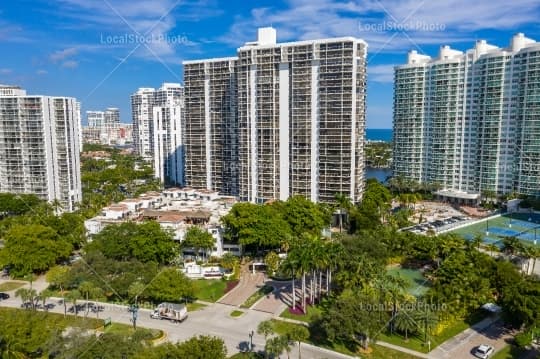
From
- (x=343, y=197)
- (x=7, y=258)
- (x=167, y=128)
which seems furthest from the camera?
(x=167, y=128)

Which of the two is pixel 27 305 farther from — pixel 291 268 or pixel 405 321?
pixel 405 321

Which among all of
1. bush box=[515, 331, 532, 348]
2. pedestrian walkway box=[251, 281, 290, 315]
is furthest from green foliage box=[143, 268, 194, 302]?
bush box=[515, 331, 532, 348]

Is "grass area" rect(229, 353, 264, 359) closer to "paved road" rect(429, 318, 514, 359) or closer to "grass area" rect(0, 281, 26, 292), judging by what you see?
"paved road" rect(429, 318, 514, 359)

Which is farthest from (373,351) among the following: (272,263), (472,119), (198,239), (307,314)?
(472,119)

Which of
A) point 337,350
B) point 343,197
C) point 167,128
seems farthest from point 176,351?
point 167,128

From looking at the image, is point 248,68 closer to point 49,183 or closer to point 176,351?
point 49,183

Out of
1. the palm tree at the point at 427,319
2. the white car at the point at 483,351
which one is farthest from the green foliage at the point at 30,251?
the white car at the point at 483,351
